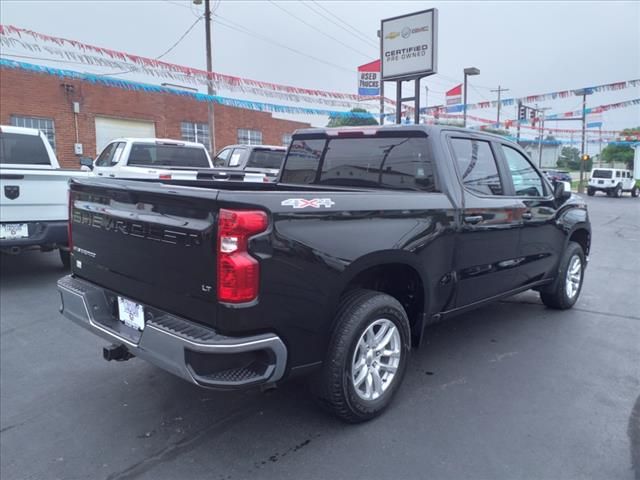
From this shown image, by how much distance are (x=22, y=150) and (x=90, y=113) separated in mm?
14171

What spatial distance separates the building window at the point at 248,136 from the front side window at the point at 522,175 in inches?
952

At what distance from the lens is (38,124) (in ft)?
62.1

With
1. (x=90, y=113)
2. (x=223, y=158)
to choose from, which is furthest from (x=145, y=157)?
(x=90, y=113)

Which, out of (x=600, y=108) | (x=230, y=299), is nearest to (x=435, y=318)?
(x=230, y=299)

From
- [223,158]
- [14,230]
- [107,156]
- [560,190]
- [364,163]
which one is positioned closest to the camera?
[364,163]

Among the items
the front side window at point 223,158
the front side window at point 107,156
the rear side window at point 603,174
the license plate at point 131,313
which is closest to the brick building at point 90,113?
the front side window at point 223,158

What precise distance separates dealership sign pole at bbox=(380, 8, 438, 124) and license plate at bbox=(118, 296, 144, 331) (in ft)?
31.9

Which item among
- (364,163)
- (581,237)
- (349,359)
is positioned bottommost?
(349,359)

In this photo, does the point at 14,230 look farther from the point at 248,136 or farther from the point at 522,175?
the point at 248,136

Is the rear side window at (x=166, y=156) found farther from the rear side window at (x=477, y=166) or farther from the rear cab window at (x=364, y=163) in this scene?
the rear side window at (x=477, y=166)

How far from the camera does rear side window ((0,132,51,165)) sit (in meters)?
7.36

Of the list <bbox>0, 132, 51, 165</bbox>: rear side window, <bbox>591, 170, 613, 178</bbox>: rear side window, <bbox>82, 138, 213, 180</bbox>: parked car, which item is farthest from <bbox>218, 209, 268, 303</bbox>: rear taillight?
<bbox>591, 170, 613, 178</bbox>: rear side window

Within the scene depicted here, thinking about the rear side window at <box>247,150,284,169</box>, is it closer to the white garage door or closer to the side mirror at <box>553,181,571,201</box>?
the side mirror at <box>553,181,571,201</box>

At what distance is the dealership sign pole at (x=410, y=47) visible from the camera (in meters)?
12.0
